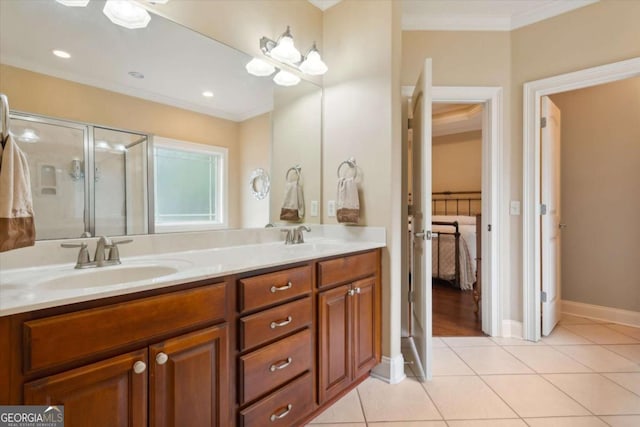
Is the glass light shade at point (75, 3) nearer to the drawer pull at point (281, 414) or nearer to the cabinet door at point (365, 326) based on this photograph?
the cabinet door at point (365, 326)

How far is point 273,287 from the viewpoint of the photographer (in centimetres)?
124

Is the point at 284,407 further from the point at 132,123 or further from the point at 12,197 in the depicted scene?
the point at 132,123

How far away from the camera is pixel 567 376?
189 cm

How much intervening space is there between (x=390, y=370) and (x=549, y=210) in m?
1.91

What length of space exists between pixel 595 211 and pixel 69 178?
4.09 meters

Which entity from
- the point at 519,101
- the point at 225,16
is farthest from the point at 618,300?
the point at 225,16

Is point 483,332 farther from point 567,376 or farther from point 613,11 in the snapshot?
point 613,11

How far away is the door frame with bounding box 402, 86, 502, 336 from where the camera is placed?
8.09 ft

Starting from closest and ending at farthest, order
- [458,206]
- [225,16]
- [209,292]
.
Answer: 1. [209,292]
2. [225,16]
3. [458,206]

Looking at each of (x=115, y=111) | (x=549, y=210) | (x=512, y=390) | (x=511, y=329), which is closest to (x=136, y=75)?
(x=115, y=111)

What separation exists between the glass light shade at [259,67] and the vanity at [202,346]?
1.12m

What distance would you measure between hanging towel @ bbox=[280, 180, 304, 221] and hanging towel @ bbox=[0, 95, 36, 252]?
1.34 metres

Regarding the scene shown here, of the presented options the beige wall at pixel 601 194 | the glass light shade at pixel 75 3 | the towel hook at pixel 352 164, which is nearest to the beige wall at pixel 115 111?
the glass light shade at pixel 75 3

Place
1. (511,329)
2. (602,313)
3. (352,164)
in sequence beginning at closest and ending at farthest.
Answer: (352,164)
(511,329)
(602,313)
